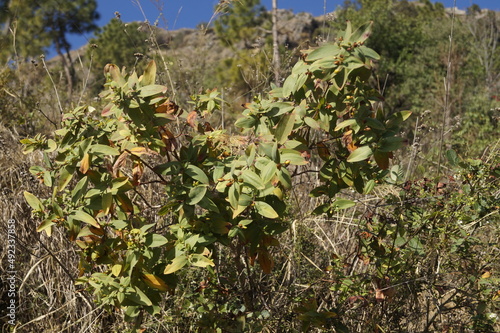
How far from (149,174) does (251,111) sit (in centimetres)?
125

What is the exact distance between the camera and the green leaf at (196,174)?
162 cm

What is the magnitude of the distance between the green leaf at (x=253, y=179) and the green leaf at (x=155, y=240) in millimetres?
363

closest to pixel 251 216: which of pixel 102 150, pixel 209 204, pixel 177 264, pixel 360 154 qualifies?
pixel 209 204

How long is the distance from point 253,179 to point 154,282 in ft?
1.74

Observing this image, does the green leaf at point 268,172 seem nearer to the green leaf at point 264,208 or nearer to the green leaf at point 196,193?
the green leaf at point 264,208

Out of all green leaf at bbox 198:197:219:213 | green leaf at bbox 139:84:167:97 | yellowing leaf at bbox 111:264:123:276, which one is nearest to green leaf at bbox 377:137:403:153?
green leaf at bbox 198:197:219:213

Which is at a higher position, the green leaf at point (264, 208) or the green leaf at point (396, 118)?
the green leaf at point (396, 118)

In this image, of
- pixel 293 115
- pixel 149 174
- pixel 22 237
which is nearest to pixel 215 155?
pixel 293 115

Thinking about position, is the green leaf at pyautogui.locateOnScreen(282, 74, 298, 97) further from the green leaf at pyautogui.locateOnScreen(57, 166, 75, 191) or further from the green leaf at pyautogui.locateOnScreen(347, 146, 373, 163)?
the green leaf at pyautogui.locateOnScreen(57, 166, 75, 191)

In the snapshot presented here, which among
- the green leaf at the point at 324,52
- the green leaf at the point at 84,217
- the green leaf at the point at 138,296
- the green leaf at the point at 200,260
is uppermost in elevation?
the green leaf at the point at 324,52

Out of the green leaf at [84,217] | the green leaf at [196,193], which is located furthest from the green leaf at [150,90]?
the green leaf at [84,217]

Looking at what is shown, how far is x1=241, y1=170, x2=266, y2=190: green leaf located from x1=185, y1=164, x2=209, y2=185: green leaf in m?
0.20

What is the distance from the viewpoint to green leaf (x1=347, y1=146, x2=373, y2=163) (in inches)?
61.4

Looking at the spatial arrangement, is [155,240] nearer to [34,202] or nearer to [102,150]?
[102,150]
